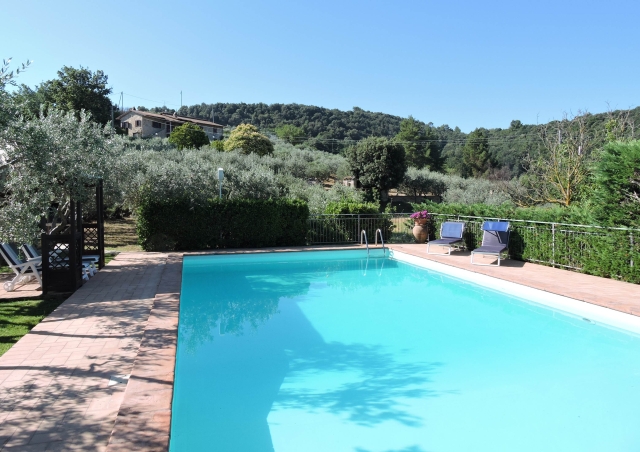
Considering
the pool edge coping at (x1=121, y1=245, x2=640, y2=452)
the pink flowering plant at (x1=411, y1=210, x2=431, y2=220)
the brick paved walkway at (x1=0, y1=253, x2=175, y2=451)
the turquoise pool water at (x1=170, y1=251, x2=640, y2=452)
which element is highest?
the pink flowering plant at (x1=411, y1=210, x2=431, y2=220)

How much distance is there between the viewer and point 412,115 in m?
63.7

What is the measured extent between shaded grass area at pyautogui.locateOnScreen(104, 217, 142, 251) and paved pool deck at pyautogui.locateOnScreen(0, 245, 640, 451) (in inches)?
248

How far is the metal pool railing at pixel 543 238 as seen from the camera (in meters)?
9.08

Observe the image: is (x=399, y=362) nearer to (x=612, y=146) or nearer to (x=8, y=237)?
(x=8, y=237)

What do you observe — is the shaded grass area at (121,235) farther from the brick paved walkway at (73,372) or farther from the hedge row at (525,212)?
the hedge row at (525,212)

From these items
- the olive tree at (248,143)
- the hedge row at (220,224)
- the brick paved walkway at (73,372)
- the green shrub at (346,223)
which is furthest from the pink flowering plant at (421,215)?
the olive tree at (248,143)

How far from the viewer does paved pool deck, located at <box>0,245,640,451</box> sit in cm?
310

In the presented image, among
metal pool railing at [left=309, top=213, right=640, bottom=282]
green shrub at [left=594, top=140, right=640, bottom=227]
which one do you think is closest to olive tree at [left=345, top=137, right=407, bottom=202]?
metal pool railing at [left=309, top=213, right=640, bottom=282]

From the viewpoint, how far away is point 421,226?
53.2 ft

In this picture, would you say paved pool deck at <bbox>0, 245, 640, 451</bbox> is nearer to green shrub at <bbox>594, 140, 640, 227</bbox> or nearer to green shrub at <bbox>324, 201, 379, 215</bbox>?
green shrub at <bbox>594, 140, 640, 227</bbox>

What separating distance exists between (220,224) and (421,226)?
23.3 ft

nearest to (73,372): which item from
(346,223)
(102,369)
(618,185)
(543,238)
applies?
(102,369)

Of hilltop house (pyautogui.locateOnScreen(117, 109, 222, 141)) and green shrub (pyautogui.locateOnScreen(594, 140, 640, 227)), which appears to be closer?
green shrub (pyautogui.locateOnScreen(594, 140, 640, 227))

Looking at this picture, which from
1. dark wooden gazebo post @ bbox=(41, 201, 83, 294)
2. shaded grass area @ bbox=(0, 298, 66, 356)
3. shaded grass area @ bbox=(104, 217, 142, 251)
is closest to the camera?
shaded grass area @ bbox=(0, 298, 66, 356)
